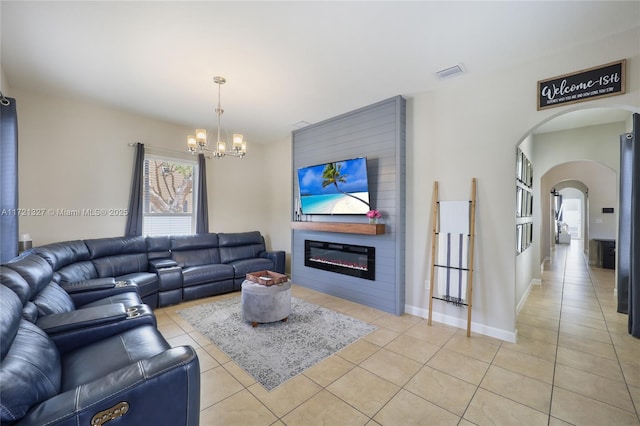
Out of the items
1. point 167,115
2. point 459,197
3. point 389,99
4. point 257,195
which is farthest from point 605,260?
point 167,115

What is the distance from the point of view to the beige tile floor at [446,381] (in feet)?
6.10

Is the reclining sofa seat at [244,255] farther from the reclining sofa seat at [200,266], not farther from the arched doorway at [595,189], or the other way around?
the arched doorway at [595,189]

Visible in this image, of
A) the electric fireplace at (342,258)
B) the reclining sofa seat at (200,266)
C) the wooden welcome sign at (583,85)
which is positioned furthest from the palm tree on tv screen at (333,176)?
the wooden welcome sign at (583,85)

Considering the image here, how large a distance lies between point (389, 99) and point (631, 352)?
3.80m

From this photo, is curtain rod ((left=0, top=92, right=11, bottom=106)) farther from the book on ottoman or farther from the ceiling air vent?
the ceiling air vent

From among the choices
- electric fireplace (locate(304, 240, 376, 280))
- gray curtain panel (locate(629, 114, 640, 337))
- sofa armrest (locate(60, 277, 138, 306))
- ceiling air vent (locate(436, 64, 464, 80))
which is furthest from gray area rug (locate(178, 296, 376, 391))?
ceiling air vent (locate(436, 64, 464, 80))

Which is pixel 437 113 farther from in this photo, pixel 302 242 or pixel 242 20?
pixel 302 242

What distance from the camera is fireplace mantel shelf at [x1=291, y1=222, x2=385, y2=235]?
12.2 ft

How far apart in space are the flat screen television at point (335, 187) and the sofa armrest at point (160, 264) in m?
2.29

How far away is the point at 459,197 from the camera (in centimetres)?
331

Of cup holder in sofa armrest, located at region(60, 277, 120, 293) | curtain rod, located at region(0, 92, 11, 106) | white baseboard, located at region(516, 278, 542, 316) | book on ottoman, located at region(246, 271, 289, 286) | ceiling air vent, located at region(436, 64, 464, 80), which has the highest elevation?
ceiling air vent, located at region(436, 64, 464, 80)

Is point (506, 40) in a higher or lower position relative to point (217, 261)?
higher

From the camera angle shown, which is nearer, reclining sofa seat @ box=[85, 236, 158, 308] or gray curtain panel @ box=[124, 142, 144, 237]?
reclining sofa seat @ box=[85, 236, 158, 308]

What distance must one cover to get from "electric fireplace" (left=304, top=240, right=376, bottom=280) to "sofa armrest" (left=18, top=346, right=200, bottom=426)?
2930mm
